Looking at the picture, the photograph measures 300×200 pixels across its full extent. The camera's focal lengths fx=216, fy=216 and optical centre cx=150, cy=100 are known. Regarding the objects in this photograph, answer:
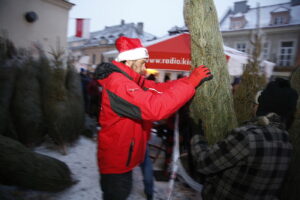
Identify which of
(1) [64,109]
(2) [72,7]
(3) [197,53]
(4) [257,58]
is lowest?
(1) [64,109]

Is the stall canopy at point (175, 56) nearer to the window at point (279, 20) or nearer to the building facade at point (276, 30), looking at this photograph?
the building facade at point (276, 30)

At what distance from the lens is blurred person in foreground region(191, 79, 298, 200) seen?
128cm

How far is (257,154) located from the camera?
1.26m

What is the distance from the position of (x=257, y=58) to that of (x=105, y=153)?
245 cm

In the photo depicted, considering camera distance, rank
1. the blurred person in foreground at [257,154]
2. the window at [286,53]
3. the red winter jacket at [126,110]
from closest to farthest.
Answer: the blurred person in foreground at [257,154] < the red winter jacket at [126,110] < the window at [286,53]

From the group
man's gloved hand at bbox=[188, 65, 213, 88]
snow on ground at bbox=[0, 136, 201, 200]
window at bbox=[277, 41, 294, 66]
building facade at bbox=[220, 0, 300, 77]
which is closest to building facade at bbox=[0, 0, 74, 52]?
snow on ground at bbox=[0, 136, 201, 200]

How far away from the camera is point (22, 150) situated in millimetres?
2670

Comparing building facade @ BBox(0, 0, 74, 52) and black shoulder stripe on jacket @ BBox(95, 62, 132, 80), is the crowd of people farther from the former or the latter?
building facade @ BBox(0, 0, 74, 52)

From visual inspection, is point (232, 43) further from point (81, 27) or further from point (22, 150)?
point (22, 150)

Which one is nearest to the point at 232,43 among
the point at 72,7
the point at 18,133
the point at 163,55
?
the point at 72,7

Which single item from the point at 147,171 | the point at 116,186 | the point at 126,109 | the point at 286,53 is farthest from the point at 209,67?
the point at 286,53

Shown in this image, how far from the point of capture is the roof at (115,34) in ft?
116

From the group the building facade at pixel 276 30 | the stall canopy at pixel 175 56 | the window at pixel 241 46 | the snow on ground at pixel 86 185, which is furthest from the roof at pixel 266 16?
the snow on ground at pixel 86 185

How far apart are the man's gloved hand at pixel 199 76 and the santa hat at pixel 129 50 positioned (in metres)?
0.58
